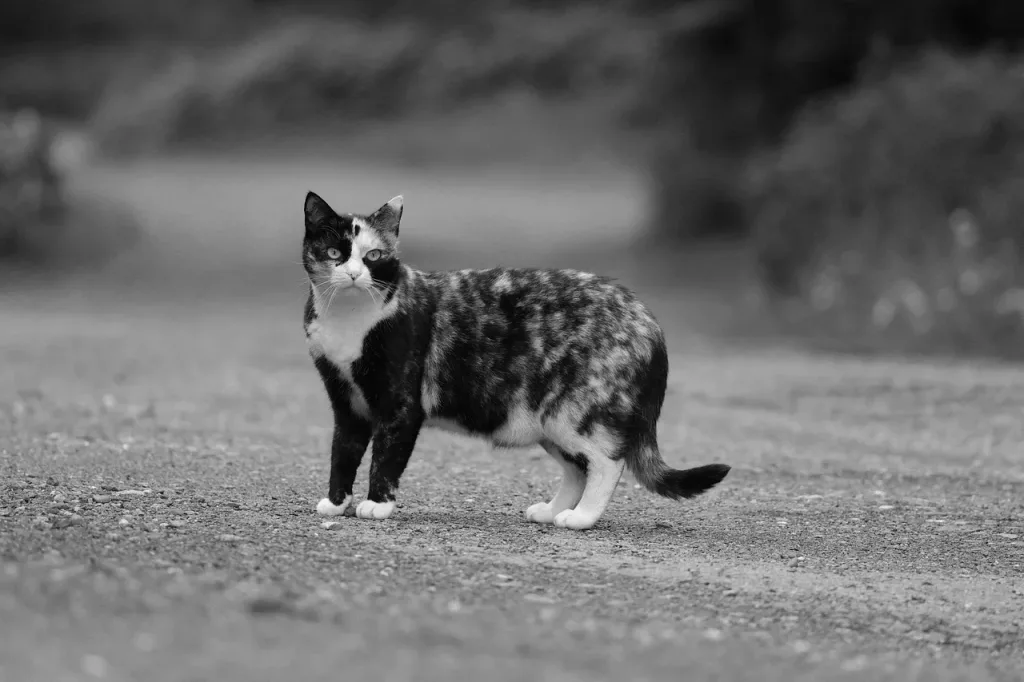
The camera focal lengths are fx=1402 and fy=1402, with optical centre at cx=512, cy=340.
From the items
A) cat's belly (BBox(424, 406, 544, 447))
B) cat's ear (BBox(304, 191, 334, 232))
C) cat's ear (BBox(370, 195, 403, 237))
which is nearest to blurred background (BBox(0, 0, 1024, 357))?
cat's belly (BBox(424, 406, 544, 447))

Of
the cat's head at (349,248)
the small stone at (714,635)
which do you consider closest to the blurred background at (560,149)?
the cat's head at (349,248)

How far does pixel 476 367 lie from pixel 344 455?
0.83 meters

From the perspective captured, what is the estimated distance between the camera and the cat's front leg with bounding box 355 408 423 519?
23.3 ft

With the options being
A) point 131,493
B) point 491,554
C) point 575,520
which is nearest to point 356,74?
point 131,493

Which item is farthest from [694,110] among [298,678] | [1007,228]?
[298,678]

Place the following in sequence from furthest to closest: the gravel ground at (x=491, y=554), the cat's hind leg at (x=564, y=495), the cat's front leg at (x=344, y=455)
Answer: the cat's hind leg at (x=564, y=495)
the cat's front leg at (x=344, y=455)
the gravel ground at (x=491, y=554)

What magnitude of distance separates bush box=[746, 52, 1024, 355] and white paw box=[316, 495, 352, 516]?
1208cm

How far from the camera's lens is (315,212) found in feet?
23.8

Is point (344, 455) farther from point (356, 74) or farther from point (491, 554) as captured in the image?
point (356, 74)

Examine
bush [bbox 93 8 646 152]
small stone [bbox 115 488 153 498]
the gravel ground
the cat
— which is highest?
bush [bbox 93 8 646 152]

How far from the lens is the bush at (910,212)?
18.1 metres

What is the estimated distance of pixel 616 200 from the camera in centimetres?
3170

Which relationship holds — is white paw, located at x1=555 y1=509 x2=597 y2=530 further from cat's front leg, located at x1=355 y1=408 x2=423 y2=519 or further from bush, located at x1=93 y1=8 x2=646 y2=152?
bush, located at x1=93 y1=8 x2=646 y2=152

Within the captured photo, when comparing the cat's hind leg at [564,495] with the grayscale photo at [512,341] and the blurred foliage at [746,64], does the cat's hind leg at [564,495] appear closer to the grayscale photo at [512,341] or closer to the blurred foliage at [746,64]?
the grayscale photo at [512,341]
